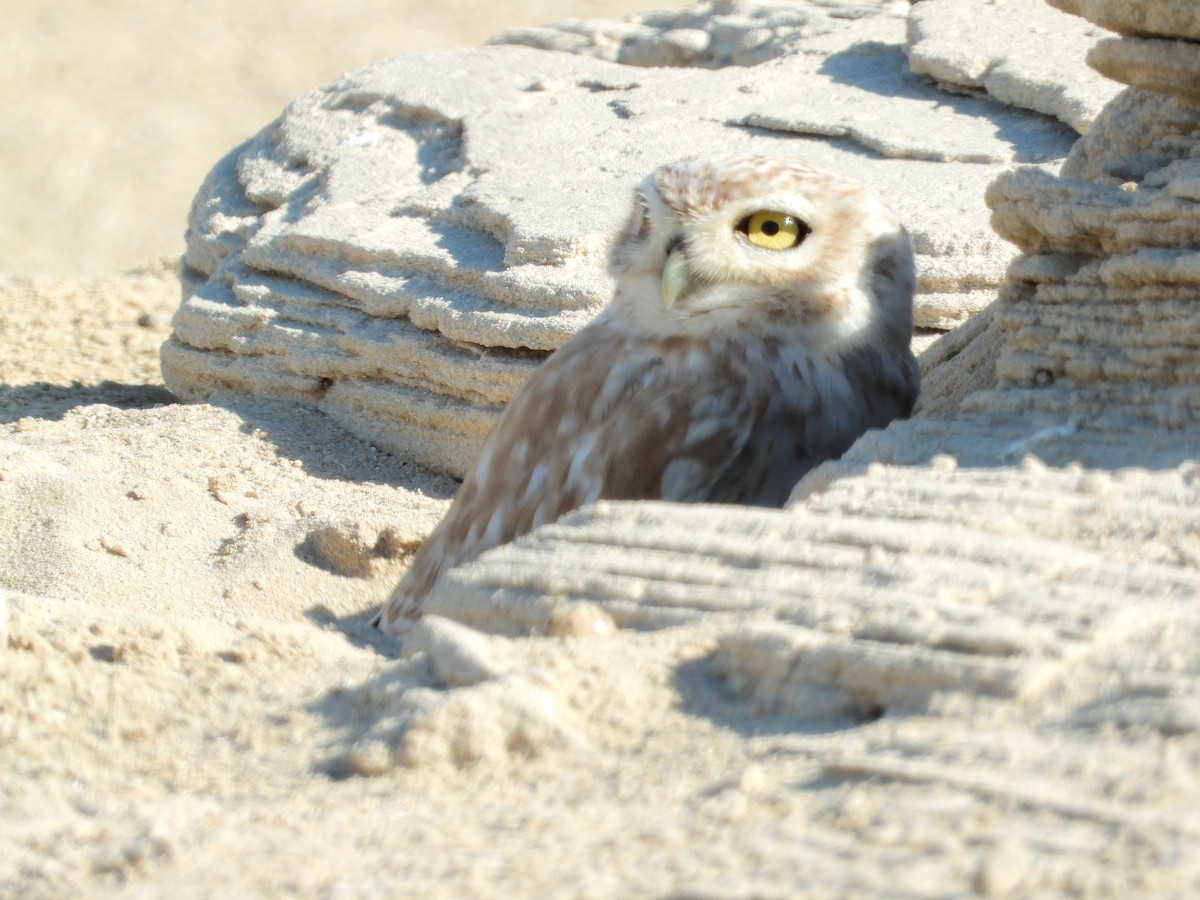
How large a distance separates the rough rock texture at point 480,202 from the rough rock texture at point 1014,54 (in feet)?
0.35

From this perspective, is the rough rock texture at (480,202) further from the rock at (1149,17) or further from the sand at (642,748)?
the sand at (642,748)

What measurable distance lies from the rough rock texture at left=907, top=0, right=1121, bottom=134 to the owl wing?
9.17 ft

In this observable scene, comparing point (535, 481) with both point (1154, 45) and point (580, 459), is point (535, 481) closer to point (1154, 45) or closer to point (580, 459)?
point (580, 459)

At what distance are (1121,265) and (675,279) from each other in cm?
97

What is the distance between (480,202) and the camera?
217 inches

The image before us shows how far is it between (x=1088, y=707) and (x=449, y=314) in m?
3.82

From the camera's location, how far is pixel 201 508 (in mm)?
4648

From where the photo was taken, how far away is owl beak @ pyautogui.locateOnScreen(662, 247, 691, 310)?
10.5 ft

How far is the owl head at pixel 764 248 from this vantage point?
10.5 ft

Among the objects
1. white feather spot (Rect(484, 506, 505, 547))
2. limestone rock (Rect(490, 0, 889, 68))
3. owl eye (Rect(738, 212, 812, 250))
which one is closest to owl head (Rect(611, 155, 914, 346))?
owl eye (Rect(738, 212, 812, 250))

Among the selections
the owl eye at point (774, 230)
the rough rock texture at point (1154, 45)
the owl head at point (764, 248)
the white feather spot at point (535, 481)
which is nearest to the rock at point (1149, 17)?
the rough rock texture at point (1154, 45)

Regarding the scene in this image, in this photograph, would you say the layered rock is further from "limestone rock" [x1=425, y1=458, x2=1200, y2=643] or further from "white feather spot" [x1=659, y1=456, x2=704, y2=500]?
"white feather spot" [x1=659, y1=456, x2=704, y2=500]

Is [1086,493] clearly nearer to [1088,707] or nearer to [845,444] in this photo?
[1088,707]

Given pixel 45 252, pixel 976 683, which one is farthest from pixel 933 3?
pixel 45 252
